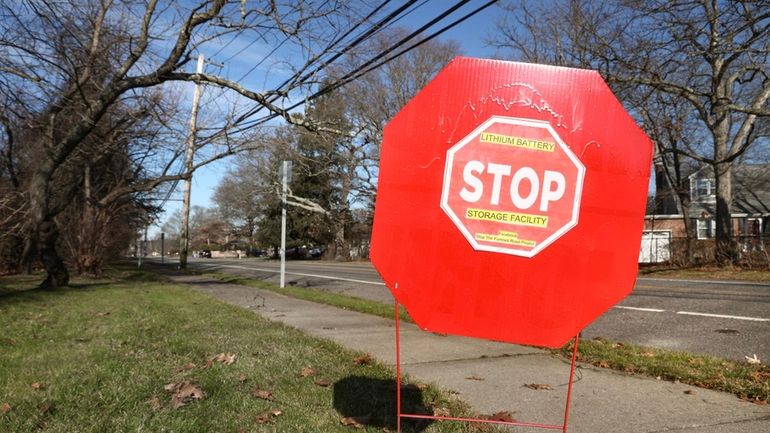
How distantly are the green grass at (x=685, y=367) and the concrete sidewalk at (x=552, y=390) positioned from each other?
178 millimetres

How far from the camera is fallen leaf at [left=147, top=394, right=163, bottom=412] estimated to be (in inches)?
157

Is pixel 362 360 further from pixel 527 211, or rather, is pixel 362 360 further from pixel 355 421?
pixel 527 211

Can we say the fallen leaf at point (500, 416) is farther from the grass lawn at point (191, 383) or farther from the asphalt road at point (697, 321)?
the asphalt road at point (697, 321)

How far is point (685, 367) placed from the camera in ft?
18.2

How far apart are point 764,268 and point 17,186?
30.6 metres

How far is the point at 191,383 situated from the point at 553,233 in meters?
3.29

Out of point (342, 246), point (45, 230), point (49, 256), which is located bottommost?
point (49, 256)

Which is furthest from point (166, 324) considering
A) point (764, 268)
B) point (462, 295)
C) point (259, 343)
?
point (764, 268)

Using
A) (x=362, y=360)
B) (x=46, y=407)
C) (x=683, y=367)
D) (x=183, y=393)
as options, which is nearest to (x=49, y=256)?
(x=362, y=360)

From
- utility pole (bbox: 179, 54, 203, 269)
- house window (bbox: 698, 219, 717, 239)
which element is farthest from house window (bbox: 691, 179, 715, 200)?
utility pole (bbox: 179, 54, 203, 269)

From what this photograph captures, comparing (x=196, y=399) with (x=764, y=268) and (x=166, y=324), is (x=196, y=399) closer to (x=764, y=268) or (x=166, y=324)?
(x=166, y=324)

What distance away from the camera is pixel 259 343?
661 centimetres

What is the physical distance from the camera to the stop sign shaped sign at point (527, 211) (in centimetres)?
274

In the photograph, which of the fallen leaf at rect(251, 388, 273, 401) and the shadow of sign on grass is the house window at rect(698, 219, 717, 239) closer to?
the shadow of sign on grass
